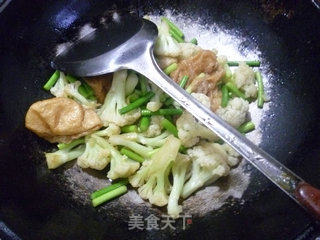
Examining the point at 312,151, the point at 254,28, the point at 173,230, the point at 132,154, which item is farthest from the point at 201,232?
the point at 254,28

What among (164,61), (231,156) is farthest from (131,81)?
(231,156)

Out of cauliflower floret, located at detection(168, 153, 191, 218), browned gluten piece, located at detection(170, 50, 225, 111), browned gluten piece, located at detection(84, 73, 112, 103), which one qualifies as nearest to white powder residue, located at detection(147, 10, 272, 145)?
browned gluten piece, located at detection(170, 50, 225, 111)

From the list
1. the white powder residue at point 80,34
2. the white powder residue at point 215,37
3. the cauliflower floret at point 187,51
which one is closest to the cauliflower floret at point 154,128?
the cauliflower floret at point 187,51

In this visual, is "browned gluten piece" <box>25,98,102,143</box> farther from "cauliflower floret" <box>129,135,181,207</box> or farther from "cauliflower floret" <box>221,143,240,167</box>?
"cauliflower floret" <box>221,143,240,167</box>

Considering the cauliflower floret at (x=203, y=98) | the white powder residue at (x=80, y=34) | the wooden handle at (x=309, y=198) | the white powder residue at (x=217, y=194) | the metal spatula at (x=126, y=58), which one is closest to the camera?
the wooden handle at (x=309, y=198)

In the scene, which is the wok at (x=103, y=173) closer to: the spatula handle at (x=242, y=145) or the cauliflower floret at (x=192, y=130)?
the spatula handle at (x=242, y=145)
